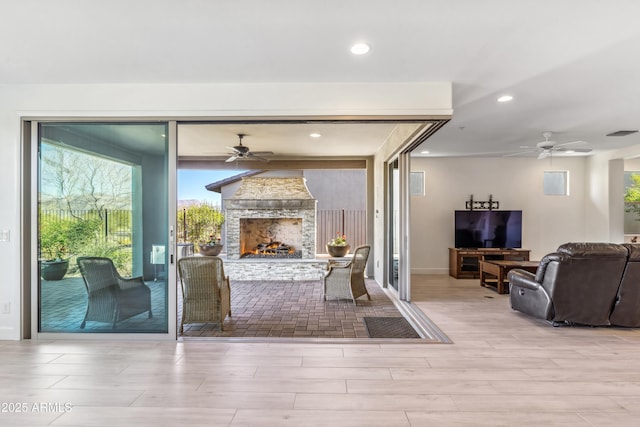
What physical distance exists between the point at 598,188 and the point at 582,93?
4.98 m

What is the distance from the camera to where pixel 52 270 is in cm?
365

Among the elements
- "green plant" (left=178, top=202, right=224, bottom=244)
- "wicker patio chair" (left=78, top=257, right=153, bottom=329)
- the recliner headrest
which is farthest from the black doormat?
"green plant" (left=178, top=202, right=224, bottom=244)

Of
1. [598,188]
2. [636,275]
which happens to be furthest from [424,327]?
[598,188]

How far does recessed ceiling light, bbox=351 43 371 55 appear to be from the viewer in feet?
8.91

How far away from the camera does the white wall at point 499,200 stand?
7812 mm

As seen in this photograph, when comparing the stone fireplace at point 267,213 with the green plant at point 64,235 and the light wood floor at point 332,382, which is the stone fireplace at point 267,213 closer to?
the green plant at point 64,235

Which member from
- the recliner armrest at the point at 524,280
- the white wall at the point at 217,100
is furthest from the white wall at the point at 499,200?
the white wall at the point at 217,100

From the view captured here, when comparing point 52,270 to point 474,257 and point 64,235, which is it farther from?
point 474,257

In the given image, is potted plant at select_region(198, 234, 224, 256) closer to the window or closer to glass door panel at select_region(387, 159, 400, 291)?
glass door panel at select_region(387, 159, 400, 291)

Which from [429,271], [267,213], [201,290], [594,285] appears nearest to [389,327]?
[201,290]

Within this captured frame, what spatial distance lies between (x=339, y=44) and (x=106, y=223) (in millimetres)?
2907

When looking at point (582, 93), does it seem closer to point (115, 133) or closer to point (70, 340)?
point (115, 133)

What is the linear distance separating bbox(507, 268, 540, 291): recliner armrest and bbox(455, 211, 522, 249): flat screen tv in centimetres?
289

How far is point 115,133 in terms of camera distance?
11.8 ft
